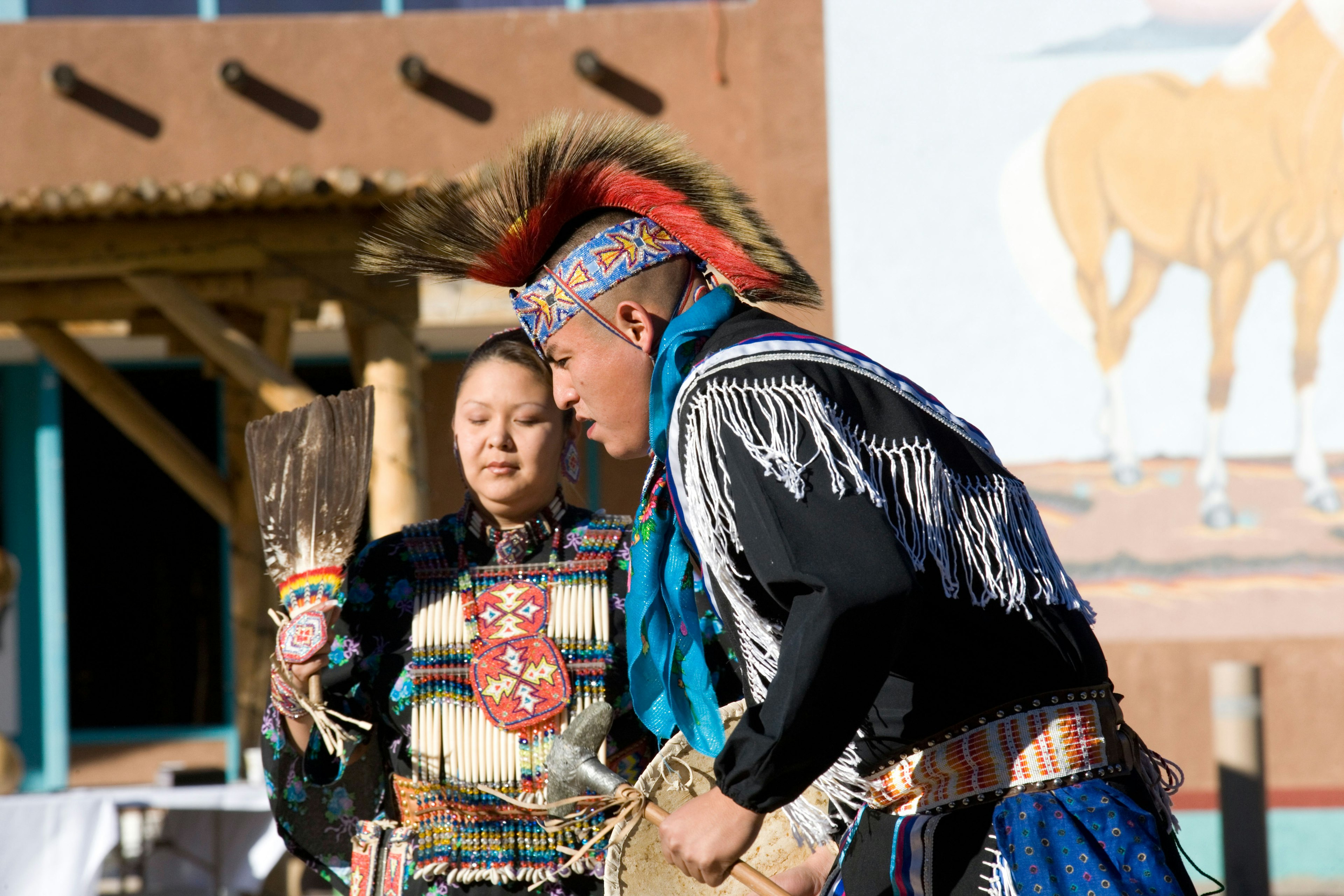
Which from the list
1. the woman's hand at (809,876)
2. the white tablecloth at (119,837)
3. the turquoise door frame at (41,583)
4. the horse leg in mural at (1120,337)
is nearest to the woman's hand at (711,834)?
the woman's hand at (809,876)

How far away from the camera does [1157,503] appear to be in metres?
6.83

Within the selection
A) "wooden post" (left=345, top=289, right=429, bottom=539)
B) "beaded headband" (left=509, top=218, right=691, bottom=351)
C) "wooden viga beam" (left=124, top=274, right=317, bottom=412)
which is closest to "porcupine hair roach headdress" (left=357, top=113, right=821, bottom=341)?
"beaded headband" (left=509, top=218, right=691, bottom=351)

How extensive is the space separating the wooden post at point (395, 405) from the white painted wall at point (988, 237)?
7.30 feet

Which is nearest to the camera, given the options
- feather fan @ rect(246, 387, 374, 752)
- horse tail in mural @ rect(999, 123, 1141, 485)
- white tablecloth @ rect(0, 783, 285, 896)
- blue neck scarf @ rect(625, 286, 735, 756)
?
blue neck scarf @ rect(625, 286, 735, 756)

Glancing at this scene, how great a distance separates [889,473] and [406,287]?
462 centimetres

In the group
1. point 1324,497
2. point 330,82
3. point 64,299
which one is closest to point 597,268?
point 64,299

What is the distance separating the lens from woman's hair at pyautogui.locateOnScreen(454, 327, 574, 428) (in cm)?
283

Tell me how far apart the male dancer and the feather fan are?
0.85 m

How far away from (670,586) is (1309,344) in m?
5.78

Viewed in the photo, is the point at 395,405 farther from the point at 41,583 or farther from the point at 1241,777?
the point at 41,583

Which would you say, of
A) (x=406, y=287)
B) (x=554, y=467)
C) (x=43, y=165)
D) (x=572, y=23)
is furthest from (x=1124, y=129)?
(x=43, y=165)

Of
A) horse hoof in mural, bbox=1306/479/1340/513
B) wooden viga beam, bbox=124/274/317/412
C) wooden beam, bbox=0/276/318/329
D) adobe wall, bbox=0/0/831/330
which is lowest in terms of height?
horse hoof in mural, bbox=1306/479/1340/513

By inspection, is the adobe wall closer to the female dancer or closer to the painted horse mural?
the painted horse mural

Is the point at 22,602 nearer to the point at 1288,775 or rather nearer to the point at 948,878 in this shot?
the point at 1288,775
